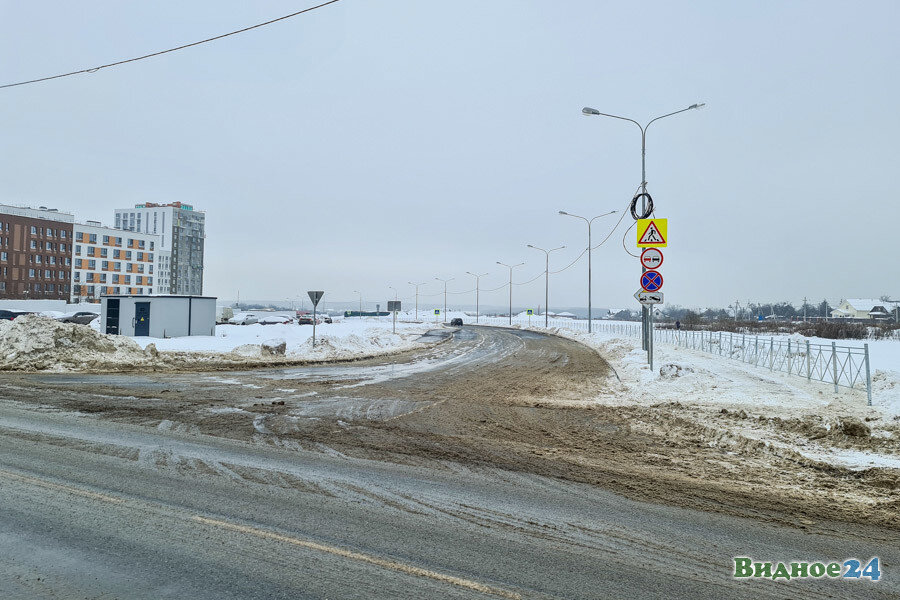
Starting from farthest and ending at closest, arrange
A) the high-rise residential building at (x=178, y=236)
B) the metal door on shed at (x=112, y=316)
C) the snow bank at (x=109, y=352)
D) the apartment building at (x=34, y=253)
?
the high-rise residential building at (x=178, y=236) → the apartment building at (x=34, y=253) → the metal door on shed at (x=112, y=316) → the snow bank at (x=109, y=352)

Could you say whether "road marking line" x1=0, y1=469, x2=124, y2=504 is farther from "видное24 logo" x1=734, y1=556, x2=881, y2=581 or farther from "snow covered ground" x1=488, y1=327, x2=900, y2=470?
"snow covered ground" x1=488, y1=327, x2=900, y2=470

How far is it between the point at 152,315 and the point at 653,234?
26921 mm

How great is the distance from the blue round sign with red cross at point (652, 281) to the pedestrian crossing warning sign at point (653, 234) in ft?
3.25

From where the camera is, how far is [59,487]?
600cm

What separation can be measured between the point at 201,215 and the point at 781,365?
539 ft

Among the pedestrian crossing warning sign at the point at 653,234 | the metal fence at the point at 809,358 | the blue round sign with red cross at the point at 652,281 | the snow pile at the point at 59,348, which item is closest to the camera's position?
the metal fence at the point at 809,358

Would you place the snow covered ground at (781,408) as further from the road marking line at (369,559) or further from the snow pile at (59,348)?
the snow pile at (59,348)

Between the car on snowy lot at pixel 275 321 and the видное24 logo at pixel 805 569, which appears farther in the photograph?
the car on snowy lot at pixel 275 321

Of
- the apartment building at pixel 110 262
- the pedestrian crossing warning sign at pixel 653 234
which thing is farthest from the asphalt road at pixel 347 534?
the apartment building at pixel 110 262

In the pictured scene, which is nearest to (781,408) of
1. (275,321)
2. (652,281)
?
(652,281)

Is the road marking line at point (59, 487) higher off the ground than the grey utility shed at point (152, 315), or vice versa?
the grey utility shed at point (152, 315)

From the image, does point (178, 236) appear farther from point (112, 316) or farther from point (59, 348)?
point (59, 348)

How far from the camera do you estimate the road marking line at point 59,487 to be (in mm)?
5676

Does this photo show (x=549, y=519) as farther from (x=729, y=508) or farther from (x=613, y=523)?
(x=729, y=508)
